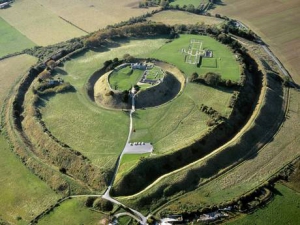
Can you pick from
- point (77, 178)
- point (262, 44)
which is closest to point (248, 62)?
point (262, 44)

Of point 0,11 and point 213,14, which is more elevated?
point 213,14

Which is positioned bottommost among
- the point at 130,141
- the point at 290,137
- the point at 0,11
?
the point at 0,11

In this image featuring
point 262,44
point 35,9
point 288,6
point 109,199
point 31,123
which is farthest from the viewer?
point 35,9

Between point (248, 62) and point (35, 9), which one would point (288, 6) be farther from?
point (35, 9)

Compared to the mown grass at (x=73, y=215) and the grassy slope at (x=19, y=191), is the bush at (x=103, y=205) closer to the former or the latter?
the mown grass at (x=73, y=215)

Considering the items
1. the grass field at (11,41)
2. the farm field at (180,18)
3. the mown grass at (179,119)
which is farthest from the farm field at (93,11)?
the mown grass at (179,119)
